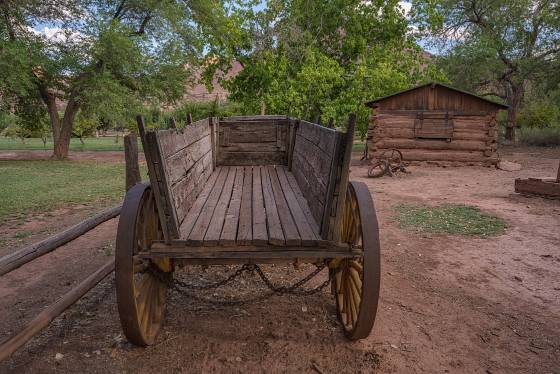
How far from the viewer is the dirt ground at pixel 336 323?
2.74 metres

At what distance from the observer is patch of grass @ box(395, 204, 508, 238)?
6.30 meters

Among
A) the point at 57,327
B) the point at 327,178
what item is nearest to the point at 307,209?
the point at 327,178

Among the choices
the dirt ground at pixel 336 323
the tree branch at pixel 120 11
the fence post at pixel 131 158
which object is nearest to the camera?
the dirt ground at pixel 336 323

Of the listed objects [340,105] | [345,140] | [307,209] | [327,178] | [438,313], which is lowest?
[438,313]

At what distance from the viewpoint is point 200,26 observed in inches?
845

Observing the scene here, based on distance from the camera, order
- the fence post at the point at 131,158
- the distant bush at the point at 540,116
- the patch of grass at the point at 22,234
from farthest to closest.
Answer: the distant bush at the point at 540,116
the patch of grass at the point at 22,234
the fence post at the point at 131,158

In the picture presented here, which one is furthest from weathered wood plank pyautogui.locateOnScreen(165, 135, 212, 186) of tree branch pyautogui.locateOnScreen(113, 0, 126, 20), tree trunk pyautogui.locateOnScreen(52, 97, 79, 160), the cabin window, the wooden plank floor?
tree branch pyautogui.locateOnScreen(113, 0, 126, 20)

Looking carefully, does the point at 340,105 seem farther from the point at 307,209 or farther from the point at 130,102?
the point at 307,209

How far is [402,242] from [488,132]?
520 inches

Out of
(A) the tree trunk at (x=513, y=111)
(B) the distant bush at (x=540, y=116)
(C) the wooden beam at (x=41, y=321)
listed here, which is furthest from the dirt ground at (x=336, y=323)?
(B) the distant bush at (x=540, y=116)

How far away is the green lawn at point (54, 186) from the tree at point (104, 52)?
10.4 feet

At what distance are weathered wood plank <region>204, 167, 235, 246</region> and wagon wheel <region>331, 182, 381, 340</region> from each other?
2.82ft

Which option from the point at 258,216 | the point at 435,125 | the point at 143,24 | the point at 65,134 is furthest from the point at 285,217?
the point at 143,24

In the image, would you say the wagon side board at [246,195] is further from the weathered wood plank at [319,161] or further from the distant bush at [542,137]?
the distant bush at [542,137]
